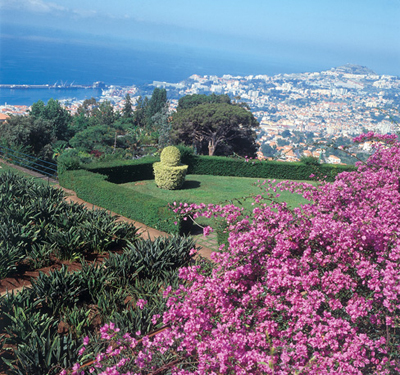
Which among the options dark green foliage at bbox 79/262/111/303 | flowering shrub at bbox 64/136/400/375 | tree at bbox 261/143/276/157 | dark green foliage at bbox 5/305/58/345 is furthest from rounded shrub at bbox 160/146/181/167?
tree at bbox 261/143/276/157

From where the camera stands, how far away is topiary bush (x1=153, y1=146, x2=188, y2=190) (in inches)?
654

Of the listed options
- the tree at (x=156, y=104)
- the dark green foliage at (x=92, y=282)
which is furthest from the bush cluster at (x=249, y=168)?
the tree at (x=156, y=104)

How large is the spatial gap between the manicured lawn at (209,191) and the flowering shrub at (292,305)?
35.0 feet

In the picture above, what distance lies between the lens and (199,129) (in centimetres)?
3456

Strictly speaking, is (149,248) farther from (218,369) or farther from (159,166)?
(159,166)

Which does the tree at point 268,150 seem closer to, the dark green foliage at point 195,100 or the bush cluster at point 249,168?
the dark green foliage at point 195,100

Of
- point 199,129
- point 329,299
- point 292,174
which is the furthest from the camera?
point 199,129

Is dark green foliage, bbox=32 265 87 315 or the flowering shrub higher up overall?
the flowering shrub

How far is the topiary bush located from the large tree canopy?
17.0 m

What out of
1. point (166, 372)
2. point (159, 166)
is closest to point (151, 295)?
point (166, 372)

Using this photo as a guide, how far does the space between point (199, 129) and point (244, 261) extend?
1234 inches

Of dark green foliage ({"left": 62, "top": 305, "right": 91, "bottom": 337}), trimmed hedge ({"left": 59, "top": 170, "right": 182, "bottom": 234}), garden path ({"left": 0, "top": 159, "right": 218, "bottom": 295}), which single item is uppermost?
trimmed hedge ({"left": 59, "top": 170, "right": 182, "bottom": 234})

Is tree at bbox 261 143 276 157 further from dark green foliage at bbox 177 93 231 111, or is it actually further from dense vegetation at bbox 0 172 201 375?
dense vegetation at bbox 0 172 201 375

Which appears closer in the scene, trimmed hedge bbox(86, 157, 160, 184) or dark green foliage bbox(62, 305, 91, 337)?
dark green foliage bbox(62, 305, 91, 337)
